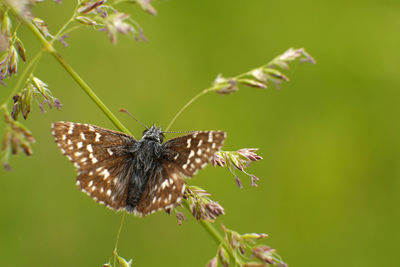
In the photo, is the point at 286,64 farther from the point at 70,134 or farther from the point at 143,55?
the point at 143,55

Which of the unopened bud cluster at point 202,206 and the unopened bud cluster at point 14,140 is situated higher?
the unopened bud cluster at point 14,140

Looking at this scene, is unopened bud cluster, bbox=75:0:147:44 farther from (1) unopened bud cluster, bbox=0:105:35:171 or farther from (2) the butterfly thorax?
(2) the butterfly thorax

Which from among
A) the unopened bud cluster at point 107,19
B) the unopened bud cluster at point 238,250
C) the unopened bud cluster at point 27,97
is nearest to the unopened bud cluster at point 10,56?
the unopened bud cluster at point 27,97

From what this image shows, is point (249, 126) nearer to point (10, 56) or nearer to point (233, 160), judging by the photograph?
point (233, 160)

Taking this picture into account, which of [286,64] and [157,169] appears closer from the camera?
[286,64]

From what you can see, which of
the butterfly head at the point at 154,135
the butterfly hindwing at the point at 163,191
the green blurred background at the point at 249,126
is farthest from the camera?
the green blurred background at the point at 249,126

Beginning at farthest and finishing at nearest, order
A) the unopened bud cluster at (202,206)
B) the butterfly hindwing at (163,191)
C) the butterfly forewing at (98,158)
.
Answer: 1. the butterfly forewing at (98,158)
2. the butterfly hindwing at (163,191)
3. the unopened bud cluster at (202,206)

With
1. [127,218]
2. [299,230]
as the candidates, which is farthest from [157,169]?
[299,230]

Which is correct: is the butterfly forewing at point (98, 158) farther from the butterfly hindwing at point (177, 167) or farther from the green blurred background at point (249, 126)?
the green blurred background at point (249, 126)
